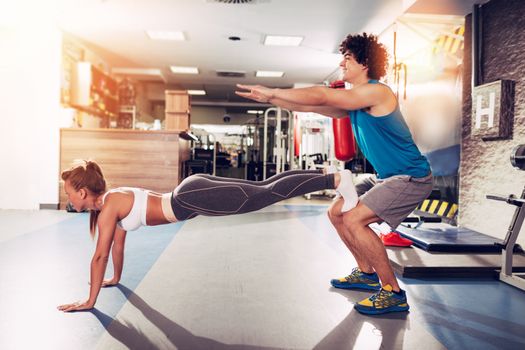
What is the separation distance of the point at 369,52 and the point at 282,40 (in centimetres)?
562

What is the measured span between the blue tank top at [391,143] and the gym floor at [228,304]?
0.74m

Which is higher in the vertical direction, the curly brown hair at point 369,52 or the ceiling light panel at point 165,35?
the ceiling light panel at point 165,35

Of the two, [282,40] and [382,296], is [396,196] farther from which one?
[282,40]

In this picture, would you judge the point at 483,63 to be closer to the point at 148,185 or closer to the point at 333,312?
the point at 333,312

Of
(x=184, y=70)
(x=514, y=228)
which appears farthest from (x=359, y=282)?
(x=184, y=70)

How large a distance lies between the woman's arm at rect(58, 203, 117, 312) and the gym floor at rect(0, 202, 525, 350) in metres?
0.05

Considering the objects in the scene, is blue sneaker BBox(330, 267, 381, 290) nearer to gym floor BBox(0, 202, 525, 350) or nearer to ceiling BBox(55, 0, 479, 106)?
gym floor BBox(0, 202, 525, 350)

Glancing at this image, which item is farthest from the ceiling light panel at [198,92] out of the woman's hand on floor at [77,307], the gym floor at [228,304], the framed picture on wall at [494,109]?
the woman's hand on floor at [77,307]

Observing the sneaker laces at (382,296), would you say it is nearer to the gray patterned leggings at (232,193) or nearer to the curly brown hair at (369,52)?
the gray patterned leggings at (232,193)

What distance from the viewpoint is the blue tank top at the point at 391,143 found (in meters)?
2.05

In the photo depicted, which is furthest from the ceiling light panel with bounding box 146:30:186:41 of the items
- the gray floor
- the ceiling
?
the gray floor

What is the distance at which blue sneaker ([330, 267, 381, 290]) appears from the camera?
2.44 meters

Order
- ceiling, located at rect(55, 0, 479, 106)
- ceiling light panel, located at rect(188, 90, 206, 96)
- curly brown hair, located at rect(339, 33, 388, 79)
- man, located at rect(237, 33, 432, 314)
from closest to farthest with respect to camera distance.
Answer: man, located at rect(237, 33, 432, 314), curly brown hair, located at rect(339, 33, 388, 79), ceiling, located at rect(55, 0, 479, 106), ceiling light panel, located at rect(188, 90, 206, 96)

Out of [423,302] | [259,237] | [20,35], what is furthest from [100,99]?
[423,302]
